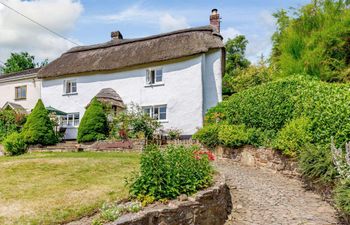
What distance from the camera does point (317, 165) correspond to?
26.4 feet

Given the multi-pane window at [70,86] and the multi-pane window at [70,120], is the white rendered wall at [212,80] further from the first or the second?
the multi-pane window at [70,86]

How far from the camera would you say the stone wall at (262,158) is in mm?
9867

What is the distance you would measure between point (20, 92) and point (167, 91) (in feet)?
47.4

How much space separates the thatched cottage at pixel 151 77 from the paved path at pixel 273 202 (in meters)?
9.47

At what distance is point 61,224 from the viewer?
492 cm

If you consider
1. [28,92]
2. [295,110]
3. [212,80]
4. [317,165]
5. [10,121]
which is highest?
[212,80]

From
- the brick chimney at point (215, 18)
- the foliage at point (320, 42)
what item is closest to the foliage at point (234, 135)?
the foliage at point (320, 42)

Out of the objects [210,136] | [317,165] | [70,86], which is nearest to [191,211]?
[317,165]

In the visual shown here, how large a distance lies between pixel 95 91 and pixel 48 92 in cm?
450

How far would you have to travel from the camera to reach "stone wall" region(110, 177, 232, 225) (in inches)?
200

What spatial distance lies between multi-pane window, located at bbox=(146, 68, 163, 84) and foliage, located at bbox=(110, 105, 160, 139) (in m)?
3.11

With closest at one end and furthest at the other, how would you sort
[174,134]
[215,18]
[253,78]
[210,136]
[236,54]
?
[210,136] → [174,134] → [215,18] → [253,78] → [236,54]

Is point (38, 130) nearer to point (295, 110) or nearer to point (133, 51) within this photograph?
point (133, 51)

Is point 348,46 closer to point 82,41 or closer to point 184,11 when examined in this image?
point 184,11
